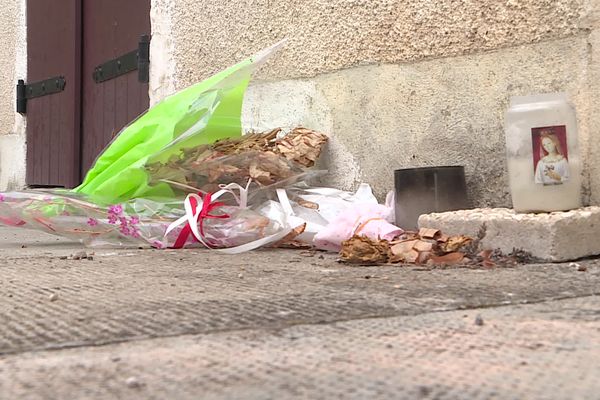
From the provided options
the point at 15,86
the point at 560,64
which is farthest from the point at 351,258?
the point at 15,86

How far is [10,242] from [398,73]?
1.50 m

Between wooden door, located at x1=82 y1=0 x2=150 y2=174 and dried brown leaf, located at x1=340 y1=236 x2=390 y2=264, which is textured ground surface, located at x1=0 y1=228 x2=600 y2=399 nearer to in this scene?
dried brown leaf, located at x1=340 y1=236 x2=390 y2=264

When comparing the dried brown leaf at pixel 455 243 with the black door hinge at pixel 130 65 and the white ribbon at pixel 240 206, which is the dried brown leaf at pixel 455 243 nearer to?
the white ribbon at pixel 240 206

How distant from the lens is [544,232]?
172cm

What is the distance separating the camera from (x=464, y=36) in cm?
218

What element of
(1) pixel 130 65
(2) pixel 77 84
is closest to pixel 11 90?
(2) pixel 77 84

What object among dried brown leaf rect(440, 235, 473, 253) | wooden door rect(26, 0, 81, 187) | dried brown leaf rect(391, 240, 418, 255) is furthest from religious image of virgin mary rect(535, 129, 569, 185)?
wooden door rect(26, 0, 81, 187)

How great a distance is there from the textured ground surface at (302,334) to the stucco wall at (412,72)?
0.59 m

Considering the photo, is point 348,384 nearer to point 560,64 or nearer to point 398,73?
point 560,64

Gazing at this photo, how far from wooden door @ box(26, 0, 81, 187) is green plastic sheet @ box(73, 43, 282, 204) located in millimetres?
2130

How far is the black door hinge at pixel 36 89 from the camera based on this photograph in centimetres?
467

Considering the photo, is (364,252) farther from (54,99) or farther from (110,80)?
(54,99)

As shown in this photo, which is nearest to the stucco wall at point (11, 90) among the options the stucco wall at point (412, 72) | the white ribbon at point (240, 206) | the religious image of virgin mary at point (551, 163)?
the stucco wall at point (412, 72)

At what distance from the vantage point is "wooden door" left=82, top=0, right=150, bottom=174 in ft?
12.4
